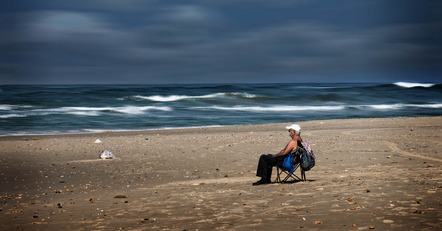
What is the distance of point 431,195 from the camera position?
6289mm

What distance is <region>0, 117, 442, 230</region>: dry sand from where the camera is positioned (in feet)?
18.1

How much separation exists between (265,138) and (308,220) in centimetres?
977

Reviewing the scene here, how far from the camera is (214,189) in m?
7.64

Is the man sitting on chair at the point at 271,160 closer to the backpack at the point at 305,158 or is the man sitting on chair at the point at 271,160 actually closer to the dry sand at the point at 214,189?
the backpack at the point at 305,158

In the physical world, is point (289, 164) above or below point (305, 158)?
below

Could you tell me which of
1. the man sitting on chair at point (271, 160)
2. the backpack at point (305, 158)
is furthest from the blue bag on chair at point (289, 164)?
the backpack at point (305, 158)

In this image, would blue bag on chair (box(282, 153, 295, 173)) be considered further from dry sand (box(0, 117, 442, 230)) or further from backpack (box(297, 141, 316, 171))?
dry sand (box(0, 117, 442, 230))

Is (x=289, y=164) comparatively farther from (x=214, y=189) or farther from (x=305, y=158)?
(x=214, y=189)

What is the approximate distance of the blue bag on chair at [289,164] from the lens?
26.8 ft

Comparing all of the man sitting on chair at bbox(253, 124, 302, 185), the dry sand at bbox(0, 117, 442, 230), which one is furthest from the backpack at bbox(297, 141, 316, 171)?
the dry sand at bbox(0, 117, 442, 230)

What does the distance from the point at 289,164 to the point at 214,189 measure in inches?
58.6

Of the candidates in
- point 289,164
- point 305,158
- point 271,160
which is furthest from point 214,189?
point 305,158

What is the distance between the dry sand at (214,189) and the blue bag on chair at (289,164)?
1.33 feet

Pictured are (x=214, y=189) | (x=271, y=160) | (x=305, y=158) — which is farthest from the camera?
(x=271, y=160)
